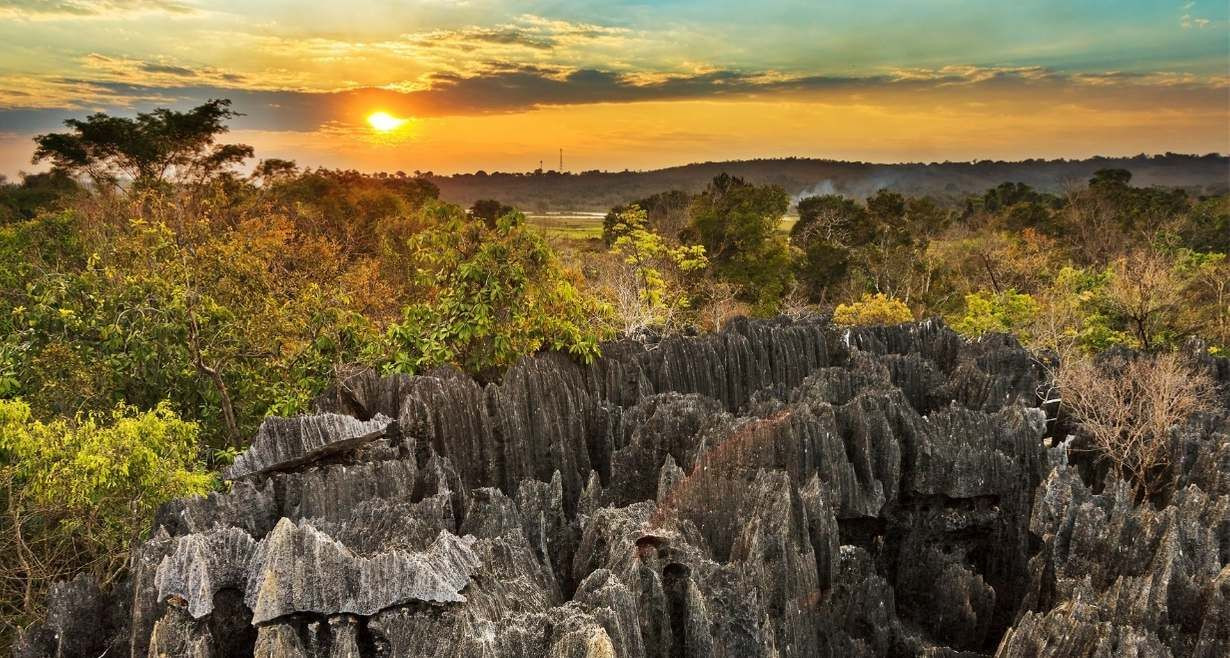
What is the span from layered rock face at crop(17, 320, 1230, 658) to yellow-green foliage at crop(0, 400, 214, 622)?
70.7 inches

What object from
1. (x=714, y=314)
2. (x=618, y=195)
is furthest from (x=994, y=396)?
(x=618, y=195)

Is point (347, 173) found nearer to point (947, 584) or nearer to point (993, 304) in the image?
point (993, 304)

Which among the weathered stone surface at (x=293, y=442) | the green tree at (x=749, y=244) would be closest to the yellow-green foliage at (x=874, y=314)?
the green tree at (x=749, y=244)

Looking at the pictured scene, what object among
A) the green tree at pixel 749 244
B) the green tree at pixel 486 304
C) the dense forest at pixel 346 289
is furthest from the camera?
the green tree at pixel 749 244

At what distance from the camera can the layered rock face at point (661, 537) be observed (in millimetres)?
8828

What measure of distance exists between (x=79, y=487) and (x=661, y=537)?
31.4ft

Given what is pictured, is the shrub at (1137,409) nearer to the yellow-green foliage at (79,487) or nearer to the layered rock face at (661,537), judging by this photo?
the layered rock face at (661,537)

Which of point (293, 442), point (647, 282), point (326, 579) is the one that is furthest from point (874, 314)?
point (326, 579)

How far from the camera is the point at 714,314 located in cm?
5119

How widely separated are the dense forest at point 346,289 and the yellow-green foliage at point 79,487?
65mm

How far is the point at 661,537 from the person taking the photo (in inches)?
431

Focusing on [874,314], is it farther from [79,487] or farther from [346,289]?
[79,487]

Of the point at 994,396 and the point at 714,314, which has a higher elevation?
the point at 994,396

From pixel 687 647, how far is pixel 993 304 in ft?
130
